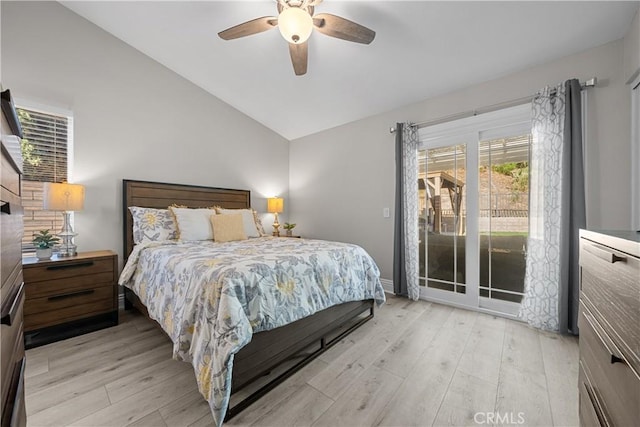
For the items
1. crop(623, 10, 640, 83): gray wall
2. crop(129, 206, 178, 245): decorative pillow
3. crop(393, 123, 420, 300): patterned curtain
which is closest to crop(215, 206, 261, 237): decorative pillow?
crop(129, 206, 178, 245): decorative pillow

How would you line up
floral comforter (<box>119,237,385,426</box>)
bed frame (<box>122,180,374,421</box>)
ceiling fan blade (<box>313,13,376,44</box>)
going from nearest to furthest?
floral comforter (<box>119,237,385,426</box>) → bed frame (<box>122,180,374,421</box>) → ceiling fan blade (<box>313,13,376,44</box>)

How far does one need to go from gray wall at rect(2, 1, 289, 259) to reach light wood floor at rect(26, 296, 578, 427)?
4.88 feet

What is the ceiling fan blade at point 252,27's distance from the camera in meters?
1.95

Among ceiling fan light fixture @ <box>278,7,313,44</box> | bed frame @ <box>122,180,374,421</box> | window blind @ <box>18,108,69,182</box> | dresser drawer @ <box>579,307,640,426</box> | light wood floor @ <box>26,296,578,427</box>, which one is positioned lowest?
light wood floor @ <box>26,296,578,427</box>

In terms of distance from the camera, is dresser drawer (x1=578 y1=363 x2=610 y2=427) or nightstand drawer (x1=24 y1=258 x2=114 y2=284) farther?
nightstand drawer (x1=24 y1=258 x2=114 y2=284)

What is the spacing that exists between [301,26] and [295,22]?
5cm

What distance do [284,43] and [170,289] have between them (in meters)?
2.54

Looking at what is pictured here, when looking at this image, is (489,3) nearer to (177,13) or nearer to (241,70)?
(241,70)

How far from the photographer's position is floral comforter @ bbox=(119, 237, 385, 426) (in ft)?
4.33

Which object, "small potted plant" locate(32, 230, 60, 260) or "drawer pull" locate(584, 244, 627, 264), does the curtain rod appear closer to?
"drawer pull" locate(584, 244, 627, 264)

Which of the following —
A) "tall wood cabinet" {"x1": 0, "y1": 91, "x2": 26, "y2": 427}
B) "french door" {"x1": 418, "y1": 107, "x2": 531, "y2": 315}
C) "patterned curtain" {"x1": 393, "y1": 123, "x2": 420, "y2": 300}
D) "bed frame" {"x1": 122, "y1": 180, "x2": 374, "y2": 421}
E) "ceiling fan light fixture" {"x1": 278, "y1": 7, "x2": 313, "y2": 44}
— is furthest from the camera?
"patterned curtain" {"x1": 393, "y1": 123, "x2": 420, "y2": 300}

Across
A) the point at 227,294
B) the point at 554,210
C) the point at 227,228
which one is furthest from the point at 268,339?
the point at 554,210

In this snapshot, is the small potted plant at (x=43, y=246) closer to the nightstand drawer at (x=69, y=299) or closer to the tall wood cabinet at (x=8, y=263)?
the nightstand drawer at (x=69, y=299)

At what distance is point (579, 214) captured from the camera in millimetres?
2131
